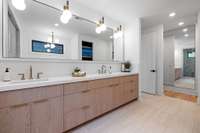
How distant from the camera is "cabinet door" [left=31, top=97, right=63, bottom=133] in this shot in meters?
1.47

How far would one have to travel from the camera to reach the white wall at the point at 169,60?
5.58 m

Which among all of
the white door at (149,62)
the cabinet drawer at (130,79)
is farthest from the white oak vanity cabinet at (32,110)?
the white door at (149,62)

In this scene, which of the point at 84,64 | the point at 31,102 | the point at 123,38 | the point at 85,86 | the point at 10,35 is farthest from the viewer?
the point at 123,38

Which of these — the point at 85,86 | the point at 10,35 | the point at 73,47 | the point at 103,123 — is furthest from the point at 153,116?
the point at 10,35

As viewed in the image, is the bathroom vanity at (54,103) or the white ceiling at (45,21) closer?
the bathroom vanity at (54,103)

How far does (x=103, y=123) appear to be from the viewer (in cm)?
218

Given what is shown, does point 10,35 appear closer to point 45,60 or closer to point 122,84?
point 45,60

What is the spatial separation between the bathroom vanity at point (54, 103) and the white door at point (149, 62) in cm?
224

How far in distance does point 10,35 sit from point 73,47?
43.6 inches

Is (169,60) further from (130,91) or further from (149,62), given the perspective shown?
(130,91)

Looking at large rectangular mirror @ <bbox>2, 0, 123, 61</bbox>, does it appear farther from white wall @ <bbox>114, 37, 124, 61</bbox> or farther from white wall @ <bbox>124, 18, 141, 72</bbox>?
white wall @ <bbox>124, 18, 141, 72</bbox>

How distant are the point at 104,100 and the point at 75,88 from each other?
801 mm

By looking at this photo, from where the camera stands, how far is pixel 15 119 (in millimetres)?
1329

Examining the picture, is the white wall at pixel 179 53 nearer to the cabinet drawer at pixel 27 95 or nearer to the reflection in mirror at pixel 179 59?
the reflection in mirror at pixel 179 59
